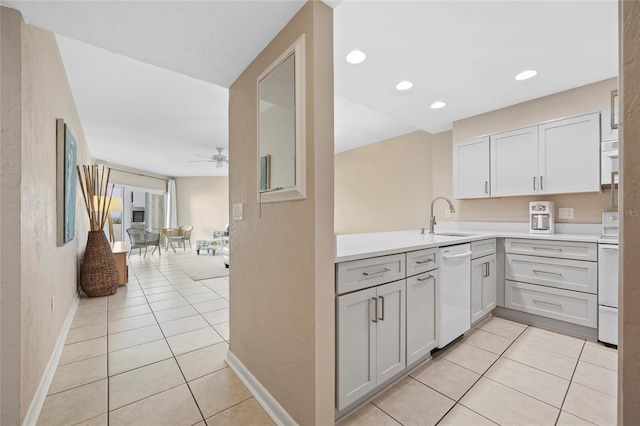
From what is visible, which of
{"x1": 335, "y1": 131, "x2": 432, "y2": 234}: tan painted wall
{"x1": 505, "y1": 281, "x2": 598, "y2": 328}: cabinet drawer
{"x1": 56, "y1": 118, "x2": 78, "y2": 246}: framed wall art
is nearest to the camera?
{"x1": 56, "y1": 118, "x2": 78, "y2": 246}: framed wall art

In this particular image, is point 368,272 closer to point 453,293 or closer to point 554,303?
point 453,293

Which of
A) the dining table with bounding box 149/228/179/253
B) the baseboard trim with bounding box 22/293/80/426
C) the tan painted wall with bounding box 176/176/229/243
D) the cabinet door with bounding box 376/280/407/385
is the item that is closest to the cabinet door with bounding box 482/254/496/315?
the cabinet door with bounding box 376/280/407/385

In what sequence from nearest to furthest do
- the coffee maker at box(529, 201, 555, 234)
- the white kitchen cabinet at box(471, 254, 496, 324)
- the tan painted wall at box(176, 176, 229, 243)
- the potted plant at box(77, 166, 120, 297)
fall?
1. the white kitchen cabinet at box(471, 254, 496, 324)
2. the coffee maker at box(529, 201, 555, 234)
3. the potted plant at box(77, 166, 120, 297)
4. the tan painted wall at box(176, 176, 229, 243)

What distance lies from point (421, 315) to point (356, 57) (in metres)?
2.07

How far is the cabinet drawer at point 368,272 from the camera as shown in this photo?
1.40 metres

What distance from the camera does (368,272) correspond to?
151cm

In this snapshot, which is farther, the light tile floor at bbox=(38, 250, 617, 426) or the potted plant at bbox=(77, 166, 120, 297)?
the potted plant at bbox=(77, 166, 120, 297)

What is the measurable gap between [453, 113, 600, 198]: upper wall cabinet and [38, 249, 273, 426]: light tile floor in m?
3.34

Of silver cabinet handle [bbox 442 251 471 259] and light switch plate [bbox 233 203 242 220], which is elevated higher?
light switch plate [bbox 233 203 242 220]

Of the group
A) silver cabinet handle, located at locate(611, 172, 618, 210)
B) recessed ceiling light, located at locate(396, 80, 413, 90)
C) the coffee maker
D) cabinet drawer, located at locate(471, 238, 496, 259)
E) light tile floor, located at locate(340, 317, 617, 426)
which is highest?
recessed ceiling light, located at locate(396, 80, 413, 90)

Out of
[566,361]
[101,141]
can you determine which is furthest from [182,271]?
[566,361]

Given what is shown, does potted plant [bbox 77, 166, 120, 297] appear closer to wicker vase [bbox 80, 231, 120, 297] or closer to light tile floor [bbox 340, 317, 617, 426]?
wicker vase [bbox 80, 231, 120, 297]

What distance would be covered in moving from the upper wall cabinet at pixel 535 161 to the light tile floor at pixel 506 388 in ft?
5.05

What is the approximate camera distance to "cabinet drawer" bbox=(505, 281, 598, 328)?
2.36 meters
